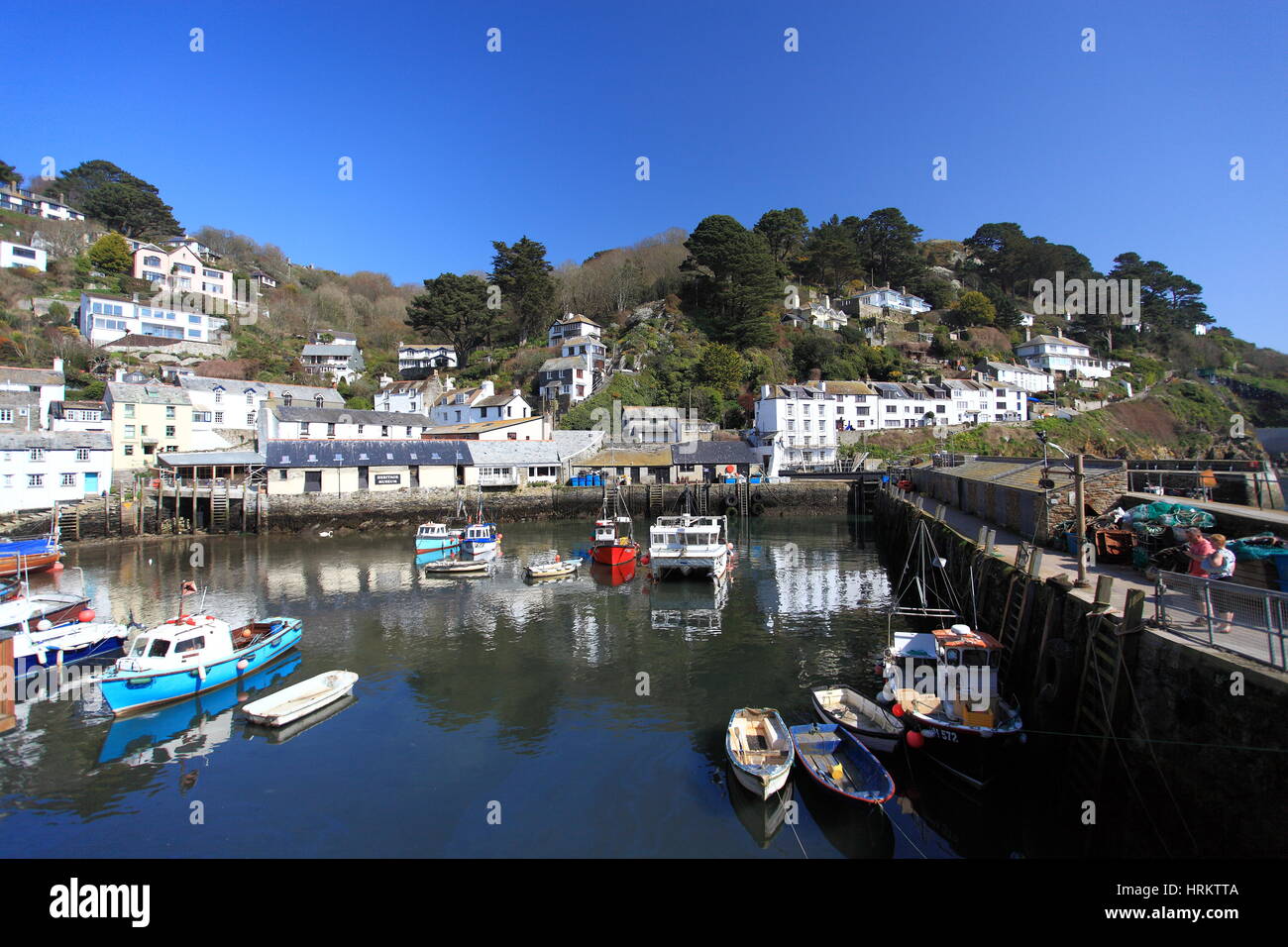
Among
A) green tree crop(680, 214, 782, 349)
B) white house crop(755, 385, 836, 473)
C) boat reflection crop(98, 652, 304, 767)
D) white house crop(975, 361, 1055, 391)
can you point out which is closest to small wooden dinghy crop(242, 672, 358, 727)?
boat reflection crop(98, 652, 304, 767)

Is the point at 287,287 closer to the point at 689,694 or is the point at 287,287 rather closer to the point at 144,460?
the point at 144,460

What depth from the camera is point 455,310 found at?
81.7 m

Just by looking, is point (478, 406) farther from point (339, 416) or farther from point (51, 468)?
point (51, 468)

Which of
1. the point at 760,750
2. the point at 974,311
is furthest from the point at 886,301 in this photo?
the point at 760,750

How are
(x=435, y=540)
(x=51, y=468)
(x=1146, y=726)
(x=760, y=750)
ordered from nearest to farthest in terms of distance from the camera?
(x=1146, y=726) → (x=760, y=750) → (x=435, y=540) → (x=51, y=468)

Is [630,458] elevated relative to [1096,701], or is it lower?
elevated

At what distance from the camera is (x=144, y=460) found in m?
51.0

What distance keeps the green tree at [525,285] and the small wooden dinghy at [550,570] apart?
63.1 meters

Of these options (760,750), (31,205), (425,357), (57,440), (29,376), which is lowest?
(760,750)

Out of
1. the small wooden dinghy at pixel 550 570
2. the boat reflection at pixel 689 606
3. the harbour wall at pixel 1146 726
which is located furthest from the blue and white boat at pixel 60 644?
the harbour wall at pixel 1146 726

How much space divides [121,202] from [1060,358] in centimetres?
14501

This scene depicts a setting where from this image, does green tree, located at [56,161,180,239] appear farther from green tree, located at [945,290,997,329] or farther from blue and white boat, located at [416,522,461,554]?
green tree, located at [945,290,997,329]

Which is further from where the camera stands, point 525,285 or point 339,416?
point 525,285

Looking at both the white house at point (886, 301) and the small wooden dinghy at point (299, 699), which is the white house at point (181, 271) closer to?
the small wooden dinghy at point (299, 699)
